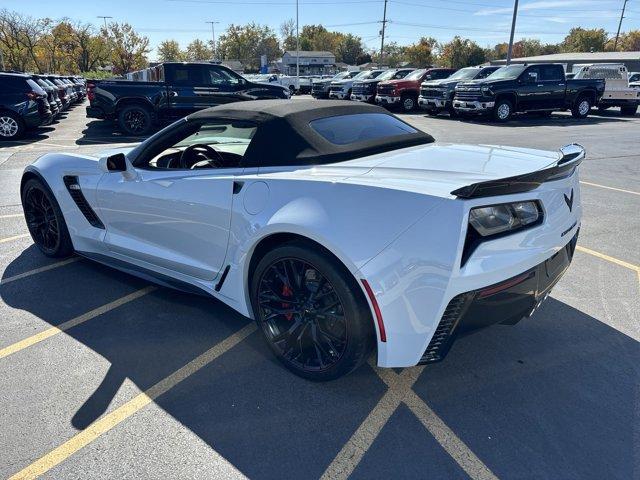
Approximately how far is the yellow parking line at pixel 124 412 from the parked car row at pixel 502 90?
16.1 m

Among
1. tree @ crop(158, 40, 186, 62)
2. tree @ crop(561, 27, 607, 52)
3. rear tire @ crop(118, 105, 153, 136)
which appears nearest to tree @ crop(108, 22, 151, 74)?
tree @ crop(158, 40, 186, 62)

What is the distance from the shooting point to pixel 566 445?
2.23 meters

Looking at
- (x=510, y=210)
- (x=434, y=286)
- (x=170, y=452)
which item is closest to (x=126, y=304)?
(x=170, y=452)

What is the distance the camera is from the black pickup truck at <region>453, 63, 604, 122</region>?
55.1 ft

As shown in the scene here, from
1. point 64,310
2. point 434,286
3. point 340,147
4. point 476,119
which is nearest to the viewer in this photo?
point 434,286

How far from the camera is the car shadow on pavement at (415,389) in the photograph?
7.15ft

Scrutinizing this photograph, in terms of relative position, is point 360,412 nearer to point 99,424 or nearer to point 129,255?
point 99,424

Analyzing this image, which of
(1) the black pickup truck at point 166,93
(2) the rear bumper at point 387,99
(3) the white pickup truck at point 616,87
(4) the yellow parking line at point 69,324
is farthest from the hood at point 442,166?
(3) the white pickup truck at point 616,87

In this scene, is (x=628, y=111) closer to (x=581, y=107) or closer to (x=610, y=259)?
(x=581, y=107)

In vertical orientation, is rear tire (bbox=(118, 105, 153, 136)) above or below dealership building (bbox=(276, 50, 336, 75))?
below

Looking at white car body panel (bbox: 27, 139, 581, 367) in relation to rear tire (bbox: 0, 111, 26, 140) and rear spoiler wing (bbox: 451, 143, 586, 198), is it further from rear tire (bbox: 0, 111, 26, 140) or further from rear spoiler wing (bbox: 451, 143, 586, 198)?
rear tire (bbox: 0, 111, 26, 140)

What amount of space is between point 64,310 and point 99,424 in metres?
1.47

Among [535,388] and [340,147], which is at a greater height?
[340,147]

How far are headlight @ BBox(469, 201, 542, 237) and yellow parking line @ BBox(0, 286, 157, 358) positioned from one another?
108 inches
